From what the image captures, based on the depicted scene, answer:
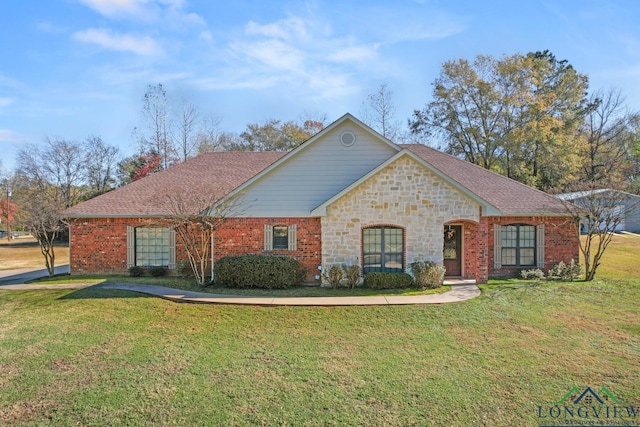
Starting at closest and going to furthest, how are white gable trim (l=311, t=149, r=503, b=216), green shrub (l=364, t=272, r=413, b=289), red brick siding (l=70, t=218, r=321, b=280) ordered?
green shrub (l=364, t=272, r=413, b=289) < white gable trim (l=311, t=149, r=503, b=216) < red brick siding (l=70, t=218, r=321, b=280)

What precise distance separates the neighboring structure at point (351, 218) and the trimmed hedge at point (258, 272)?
1.03 m

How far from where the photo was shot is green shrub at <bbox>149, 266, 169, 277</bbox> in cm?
1444

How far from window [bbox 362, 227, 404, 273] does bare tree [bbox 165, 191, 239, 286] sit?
5050 mm

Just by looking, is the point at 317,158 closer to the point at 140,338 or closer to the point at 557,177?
the point at 140,338

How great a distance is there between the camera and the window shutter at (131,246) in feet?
48.1

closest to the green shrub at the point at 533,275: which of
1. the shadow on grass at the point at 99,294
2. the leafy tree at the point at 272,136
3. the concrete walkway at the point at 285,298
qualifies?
the concrete walkway at the point at 285,298

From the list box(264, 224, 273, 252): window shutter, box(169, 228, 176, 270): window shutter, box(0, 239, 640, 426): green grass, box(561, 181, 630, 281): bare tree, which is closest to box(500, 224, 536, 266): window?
box(561, 181, 630, 281): bare tree

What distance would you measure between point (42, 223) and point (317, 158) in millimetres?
10766

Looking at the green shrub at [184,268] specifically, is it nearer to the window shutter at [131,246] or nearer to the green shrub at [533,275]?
the window shutter at [131,246]

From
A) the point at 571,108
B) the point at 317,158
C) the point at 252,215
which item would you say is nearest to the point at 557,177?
the point at 571,108

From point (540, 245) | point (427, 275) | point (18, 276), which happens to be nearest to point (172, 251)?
point (18, 276)

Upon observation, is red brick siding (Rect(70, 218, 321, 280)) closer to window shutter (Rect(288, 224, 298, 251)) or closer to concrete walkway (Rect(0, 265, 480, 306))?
window shutter (Rect(288, 224, 298, 251))

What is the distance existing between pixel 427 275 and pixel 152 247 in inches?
425

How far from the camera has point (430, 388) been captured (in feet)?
17.9
